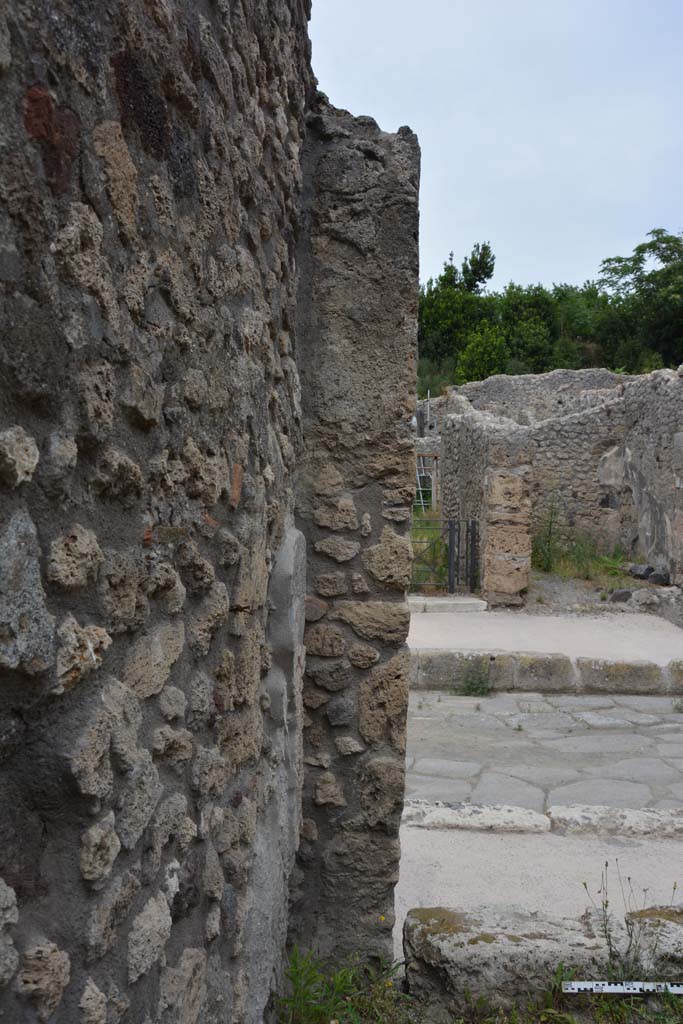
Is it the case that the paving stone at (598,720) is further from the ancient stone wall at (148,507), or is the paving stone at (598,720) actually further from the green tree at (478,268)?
the green tree at (478,268)

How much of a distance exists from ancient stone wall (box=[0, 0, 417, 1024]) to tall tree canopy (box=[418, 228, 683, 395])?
969 inches

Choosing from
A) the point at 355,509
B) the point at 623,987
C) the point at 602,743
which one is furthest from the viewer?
the point at 602,743

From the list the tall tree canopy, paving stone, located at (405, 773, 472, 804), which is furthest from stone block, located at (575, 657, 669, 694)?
the tall tree canopy

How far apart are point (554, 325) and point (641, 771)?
2684 cm

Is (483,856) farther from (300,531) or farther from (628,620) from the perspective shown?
(628,620)

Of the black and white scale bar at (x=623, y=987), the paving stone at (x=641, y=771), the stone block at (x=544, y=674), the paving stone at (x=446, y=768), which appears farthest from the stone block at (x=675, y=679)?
the black and white scale bar at (x=623, y=987)

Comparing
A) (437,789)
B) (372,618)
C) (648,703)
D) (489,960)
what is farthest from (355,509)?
(648,703)

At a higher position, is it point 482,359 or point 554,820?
point 482,359

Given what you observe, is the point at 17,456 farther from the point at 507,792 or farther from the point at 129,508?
the point at 507,792

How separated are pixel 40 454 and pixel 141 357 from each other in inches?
11.9

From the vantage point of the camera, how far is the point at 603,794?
4.56m

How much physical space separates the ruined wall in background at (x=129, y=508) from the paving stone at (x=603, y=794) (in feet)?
9.70

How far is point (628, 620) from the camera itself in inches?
357

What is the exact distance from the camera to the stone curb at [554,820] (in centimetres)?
389
